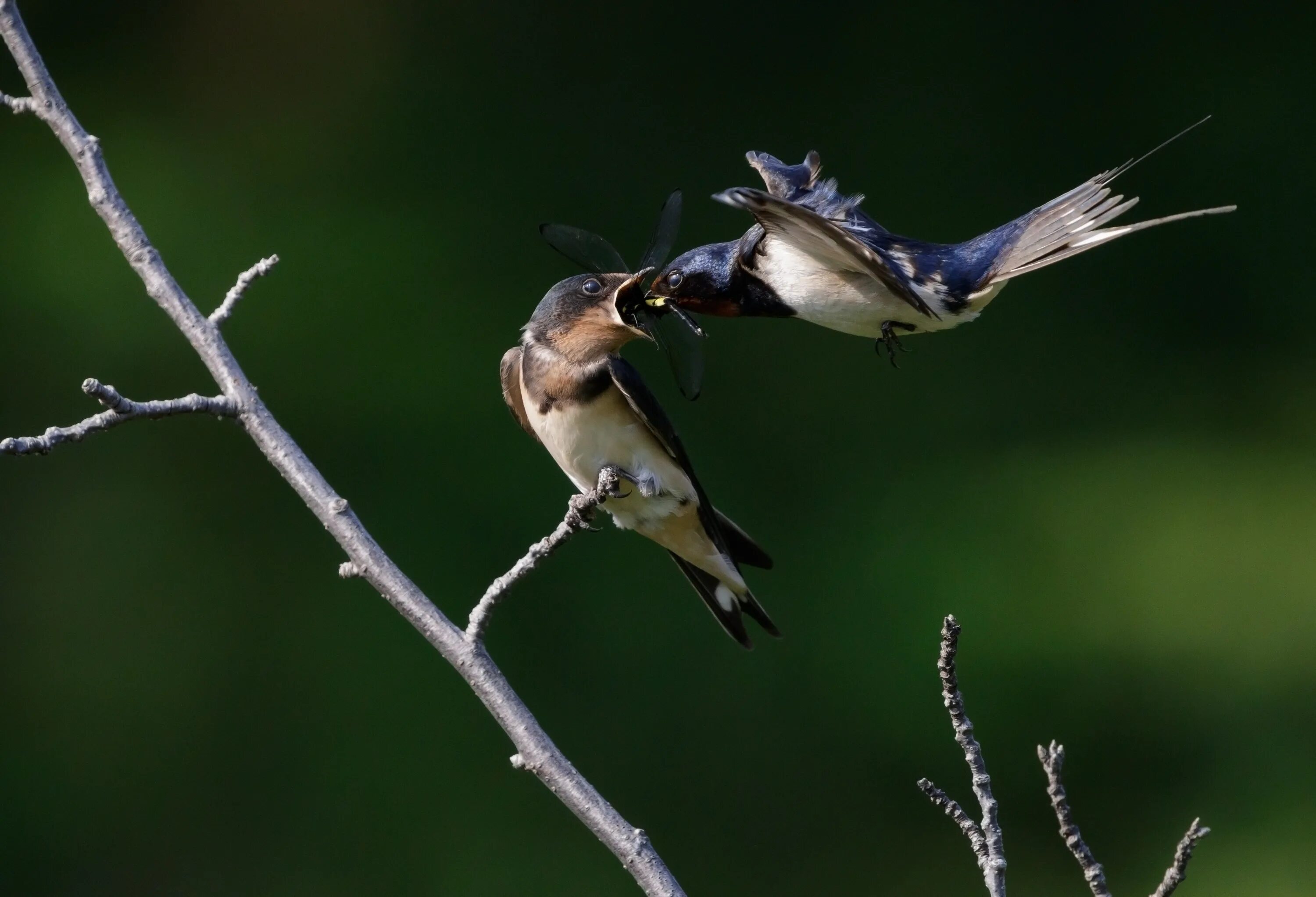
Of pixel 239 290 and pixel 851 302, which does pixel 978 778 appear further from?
pixel 239 290

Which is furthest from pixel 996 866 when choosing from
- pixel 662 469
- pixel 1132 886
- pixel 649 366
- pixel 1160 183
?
pixel 1160 183

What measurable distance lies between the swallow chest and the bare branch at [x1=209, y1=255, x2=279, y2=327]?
17.8 inches

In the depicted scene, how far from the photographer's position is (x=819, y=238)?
1043mm

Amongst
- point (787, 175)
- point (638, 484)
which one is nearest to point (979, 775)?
point (787, 175)

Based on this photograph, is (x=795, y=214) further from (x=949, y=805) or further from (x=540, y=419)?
(x=540, y=419)

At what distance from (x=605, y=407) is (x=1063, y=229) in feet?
2.19

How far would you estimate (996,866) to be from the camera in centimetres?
90

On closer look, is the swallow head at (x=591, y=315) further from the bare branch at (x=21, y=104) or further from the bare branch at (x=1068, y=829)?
the bare branch at (x=1068, y=829)

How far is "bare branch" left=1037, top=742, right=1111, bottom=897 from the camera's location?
87 centimetres

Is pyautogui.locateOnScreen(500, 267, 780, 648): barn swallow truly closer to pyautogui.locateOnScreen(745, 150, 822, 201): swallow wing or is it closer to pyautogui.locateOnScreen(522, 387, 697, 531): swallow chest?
pyautogui.locateOnScreen(522, 387, 697, 531): swallow chest

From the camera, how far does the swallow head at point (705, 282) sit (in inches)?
54.0

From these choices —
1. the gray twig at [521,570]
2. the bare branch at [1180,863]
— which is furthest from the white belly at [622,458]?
the bare branch at [1180,863]

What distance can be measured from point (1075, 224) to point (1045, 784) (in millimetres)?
2493

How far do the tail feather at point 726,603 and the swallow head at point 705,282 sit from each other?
54cm
